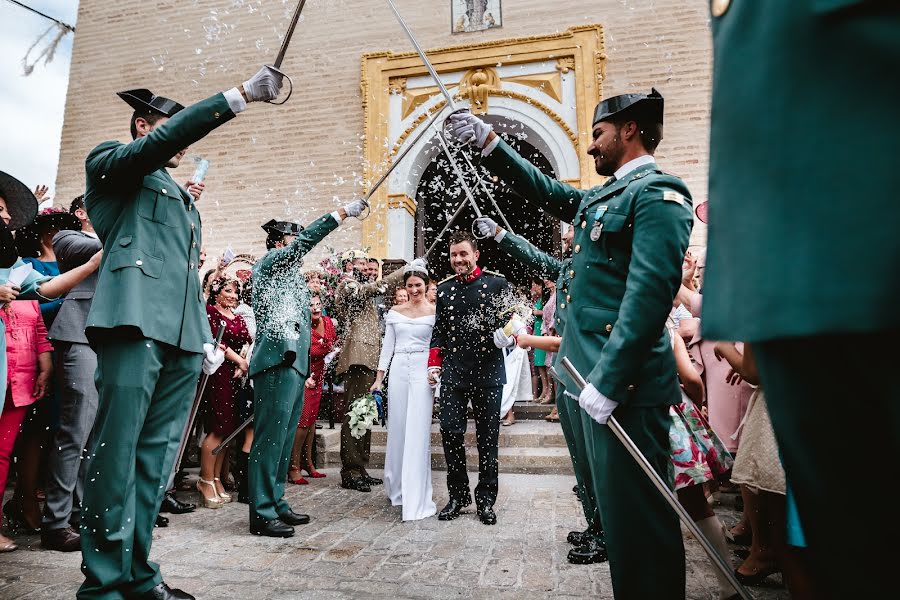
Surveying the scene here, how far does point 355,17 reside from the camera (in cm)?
1065

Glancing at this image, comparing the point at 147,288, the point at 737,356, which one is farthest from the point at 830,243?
the point at 147,288

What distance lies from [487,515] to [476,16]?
8.98m

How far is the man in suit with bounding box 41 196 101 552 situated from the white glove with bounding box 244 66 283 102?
1705mm

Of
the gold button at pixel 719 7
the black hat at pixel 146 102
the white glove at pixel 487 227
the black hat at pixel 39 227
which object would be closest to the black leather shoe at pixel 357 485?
the white glove at pixel 487 227

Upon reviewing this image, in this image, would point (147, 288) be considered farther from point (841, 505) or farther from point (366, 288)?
point (366, 288)

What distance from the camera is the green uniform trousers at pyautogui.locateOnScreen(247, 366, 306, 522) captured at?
158 inches

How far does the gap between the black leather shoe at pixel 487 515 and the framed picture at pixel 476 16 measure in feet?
28.5

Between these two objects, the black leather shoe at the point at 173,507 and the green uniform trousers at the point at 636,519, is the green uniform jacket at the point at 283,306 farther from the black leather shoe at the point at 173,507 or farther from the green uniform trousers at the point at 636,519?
the green uniform trousers at the point at 636,519

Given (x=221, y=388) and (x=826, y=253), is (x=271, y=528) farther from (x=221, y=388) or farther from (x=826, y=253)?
(x=826, y=253)

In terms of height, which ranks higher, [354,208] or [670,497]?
[354,208]

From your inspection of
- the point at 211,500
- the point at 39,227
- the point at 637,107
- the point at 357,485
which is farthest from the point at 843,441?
the point at 39,227

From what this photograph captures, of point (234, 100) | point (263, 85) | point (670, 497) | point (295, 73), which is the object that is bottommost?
point (670, 497)

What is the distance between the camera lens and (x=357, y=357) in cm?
597

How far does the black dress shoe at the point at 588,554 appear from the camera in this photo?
3.25 m
